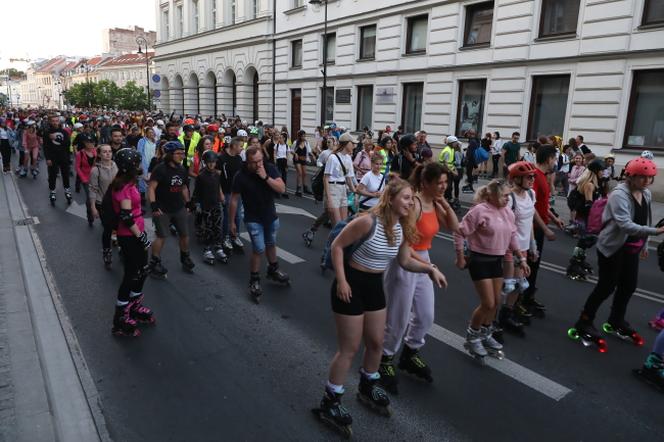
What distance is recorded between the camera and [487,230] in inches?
161

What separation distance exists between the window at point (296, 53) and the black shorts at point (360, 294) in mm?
26466

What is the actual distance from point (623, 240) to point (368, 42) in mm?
20929

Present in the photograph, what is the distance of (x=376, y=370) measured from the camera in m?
3.53

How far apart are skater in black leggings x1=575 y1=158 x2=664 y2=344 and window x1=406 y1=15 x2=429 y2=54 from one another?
17353 mm

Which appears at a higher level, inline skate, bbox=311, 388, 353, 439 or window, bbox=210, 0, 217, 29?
window, bbox=210, 0, 217, 29

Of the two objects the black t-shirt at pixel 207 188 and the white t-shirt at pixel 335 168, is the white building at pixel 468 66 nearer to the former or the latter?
the white t-shirt at pixel 335 168

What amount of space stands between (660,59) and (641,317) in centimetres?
1116

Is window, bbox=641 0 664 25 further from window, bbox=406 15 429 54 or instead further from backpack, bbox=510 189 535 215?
backpack, bbox=510 189 535 215

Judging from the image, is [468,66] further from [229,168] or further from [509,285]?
[509,285]

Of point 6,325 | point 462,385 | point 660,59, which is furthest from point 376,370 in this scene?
point 660,59

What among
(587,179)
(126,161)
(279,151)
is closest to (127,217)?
(126,161)

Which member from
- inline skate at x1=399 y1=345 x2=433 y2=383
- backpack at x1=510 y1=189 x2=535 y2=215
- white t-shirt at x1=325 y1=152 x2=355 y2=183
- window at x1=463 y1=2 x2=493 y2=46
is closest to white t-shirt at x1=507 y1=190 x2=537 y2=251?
backpack at x1=510 y1=189 x2=535 y2=215

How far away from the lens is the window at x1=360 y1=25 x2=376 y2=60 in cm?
2300

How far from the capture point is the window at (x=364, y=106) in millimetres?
23703
